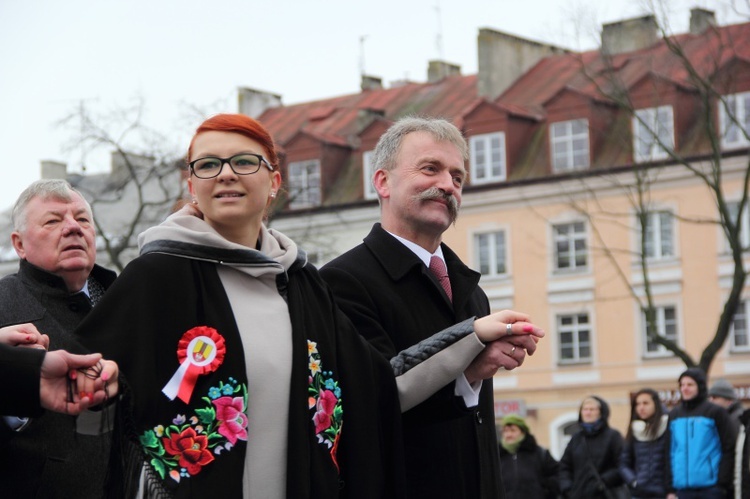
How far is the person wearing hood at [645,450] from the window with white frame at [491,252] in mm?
29209

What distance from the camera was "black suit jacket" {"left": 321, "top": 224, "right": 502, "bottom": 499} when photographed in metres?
5.29

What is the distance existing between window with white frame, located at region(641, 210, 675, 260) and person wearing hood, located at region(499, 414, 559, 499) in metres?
26.3

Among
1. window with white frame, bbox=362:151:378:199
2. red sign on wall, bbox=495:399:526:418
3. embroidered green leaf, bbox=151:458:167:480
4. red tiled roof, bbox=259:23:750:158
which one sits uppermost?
red tiled roof, bbox=259:23:750:158

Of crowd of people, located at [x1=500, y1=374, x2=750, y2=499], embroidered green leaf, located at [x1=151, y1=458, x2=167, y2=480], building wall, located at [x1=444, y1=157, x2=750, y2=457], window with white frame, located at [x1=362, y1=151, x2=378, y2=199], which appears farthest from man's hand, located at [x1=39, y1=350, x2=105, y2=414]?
window with white frame, located at [x1=362, y1=151, x2=378, y2=199]

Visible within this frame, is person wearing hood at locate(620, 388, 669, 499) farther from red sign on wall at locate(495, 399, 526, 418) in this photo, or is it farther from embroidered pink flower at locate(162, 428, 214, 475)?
red sign on wall at locate(495, 399, 526, 418)

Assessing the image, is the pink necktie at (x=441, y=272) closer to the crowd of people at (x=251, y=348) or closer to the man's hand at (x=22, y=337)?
the crowd of people at (x=251, y=348)

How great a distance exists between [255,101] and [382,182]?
165 ft

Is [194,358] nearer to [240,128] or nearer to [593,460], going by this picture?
[240,128]

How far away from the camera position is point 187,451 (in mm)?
3990

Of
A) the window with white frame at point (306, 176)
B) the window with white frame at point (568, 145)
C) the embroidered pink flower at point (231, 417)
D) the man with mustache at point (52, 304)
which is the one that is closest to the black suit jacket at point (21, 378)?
the embroidered pink flower at point (231, 417)

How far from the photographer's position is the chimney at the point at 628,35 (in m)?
44.2

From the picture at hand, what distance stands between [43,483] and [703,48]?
37427mm

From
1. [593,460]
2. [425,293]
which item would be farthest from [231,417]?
[593,460]

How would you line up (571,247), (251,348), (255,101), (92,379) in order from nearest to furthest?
(92,379), (251,348), (571,247), (255,101)
